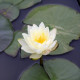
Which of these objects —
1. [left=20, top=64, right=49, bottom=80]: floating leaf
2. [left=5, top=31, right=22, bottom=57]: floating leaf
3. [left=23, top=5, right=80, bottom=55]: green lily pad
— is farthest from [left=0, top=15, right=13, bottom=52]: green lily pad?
[left=20, top=64, right=49, bottom=80]: floating leaf

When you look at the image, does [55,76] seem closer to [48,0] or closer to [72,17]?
[72,17]

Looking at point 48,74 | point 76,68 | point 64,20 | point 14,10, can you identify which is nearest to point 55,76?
point 48,74

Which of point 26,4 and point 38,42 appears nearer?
point 38,42

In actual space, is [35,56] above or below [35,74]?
above

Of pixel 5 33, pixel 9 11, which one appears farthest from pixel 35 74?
pixel 9 11

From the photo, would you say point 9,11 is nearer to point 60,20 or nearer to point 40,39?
point 60,20

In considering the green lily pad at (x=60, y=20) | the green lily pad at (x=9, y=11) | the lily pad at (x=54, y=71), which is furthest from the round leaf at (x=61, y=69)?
the green lily pad at (x=9, y=11)
